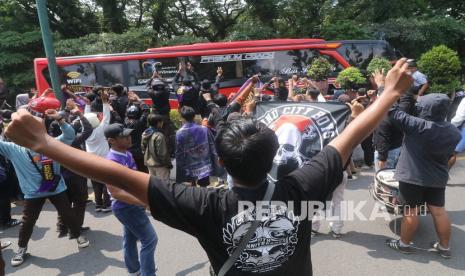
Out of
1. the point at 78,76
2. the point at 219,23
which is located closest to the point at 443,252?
the point at 78,76

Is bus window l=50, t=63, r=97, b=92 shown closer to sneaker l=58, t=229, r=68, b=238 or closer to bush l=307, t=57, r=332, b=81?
bush l=307, t=57, r=332, b=81

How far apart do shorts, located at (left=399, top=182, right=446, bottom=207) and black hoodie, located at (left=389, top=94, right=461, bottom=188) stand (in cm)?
8

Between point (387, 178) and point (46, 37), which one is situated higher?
point (46, 37)

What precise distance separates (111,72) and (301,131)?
9.87 meters

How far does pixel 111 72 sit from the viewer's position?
1175 centimetres

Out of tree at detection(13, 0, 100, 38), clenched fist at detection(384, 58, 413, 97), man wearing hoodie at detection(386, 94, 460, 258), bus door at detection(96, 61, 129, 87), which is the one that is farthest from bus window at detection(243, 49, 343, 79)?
tree at detection(13, 0, 100, 38)

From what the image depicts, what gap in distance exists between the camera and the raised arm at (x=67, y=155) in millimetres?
1196

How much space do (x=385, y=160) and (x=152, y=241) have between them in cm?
360

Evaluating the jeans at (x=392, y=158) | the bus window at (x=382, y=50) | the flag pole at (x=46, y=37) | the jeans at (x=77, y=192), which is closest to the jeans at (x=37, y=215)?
the jeans at (x=77, y=192)

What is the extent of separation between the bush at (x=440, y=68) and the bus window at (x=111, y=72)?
882cm

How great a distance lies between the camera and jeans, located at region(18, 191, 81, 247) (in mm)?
3938

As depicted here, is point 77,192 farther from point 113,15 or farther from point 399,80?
point 113,15

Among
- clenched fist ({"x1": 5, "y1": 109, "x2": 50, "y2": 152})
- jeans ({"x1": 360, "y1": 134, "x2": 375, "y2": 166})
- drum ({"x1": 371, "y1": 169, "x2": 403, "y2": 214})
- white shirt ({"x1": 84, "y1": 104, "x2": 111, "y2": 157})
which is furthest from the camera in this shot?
jeans ({"x1": 360, "y1": 134, "x2": 375, "y2": 166})

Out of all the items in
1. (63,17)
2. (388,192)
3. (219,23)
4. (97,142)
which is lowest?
(388,192)
